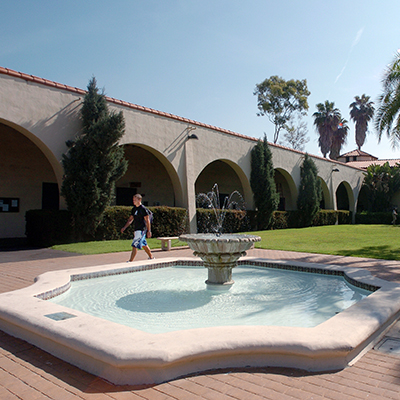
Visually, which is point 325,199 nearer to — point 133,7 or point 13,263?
point 133,7

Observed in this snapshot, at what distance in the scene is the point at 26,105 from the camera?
10.8m

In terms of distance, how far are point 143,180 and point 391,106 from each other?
11.9m

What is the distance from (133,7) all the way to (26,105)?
14.5 ft

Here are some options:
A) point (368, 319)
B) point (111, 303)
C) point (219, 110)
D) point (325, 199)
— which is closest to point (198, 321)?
point (111, 303)

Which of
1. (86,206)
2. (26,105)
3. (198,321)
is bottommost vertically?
(198,321)

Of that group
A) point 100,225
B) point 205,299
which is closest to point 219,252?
point 205,299

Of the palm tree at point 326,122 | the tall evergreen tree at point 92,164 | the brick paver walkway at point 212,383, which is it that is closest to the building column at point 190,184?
the tall evergreen tree at point 92,164

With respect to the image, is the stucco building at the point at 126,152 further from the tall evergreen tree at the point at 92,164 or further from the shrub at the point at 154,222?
the shrub at the point at 154,222

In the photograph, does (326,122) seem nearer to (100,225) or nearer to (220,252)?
(100,225)

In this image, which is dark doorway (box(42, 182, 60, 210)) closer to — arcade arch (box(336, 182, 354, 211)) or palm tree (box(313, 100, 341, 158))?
arcade arch (box(336, 182, 354, 211))

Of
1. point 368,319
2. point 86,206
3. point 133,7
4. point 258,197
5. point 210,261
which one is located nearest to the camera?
point 368,319

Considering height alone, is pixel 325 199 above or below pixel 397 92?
below

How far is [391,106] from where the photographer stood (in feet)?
41.9

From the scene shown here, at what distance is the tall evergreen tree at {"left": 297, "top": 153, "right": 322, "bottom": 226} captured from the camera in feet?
78.3
